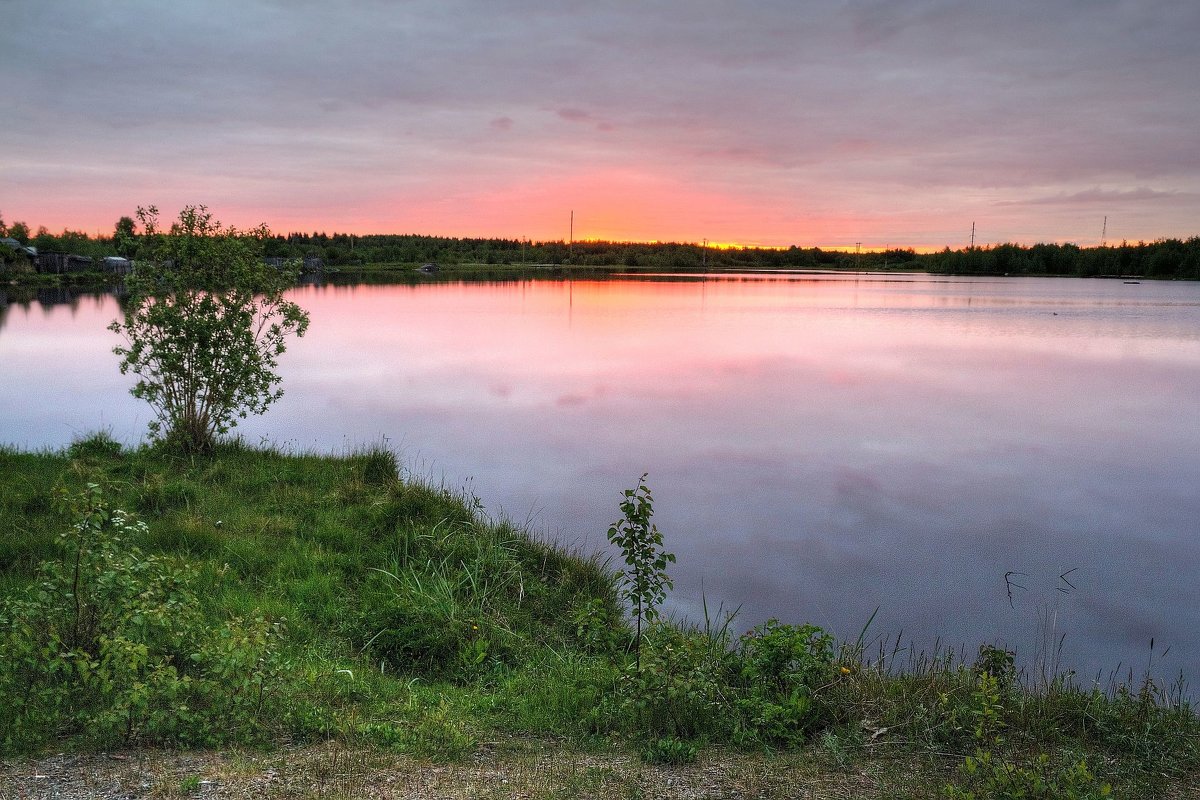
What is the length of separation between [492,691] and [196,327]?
7346 mm

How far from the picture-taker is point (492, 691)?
239 inches

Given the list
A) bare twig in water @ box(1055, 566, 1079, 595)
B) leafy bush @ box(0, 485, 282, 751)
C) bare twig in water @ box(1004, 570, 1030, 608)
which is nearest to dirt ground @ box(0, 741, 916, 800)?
leafy bush @ box(0, 485, 282, 751)

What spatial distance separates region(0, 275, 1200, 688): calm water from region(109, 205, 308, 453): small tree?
2.74m

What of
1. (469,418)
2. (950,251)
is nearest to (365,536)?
(469,418)

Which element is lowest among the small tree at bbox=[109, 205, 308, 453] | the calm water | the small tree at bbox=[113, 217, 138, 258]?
the calm water

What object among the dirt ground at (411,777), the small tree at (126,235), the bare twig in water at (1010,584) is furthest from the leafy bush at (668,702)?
the small tree at (126,235)

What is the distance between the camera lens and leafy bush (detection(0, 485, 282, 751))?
4559 millimetres

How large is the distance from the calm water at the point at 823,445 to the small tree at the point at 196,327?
2.74 metres

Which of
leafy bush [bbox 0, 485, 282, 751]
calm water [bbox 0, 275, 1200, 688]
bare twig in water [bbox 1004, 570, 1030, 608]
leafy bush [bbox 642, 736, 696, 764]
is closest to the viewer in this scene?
leafy bush [bbox 0, 485, 282, 751]

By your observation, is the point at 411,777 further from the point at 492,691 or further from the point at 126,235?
the point at 126,235

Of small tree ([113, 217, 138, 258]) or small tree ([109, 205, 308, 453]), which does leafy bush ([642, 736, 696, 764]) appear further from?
small tree ([113, 217, 138, 258])

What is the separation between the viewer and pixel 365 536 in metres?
8.78

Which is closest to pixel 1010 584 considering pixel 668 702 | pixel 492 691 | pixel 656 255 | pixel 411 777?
pixel 668 702

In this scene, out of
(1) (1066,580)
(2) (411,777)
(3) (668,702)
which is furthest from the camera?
(1) (1066,580)
